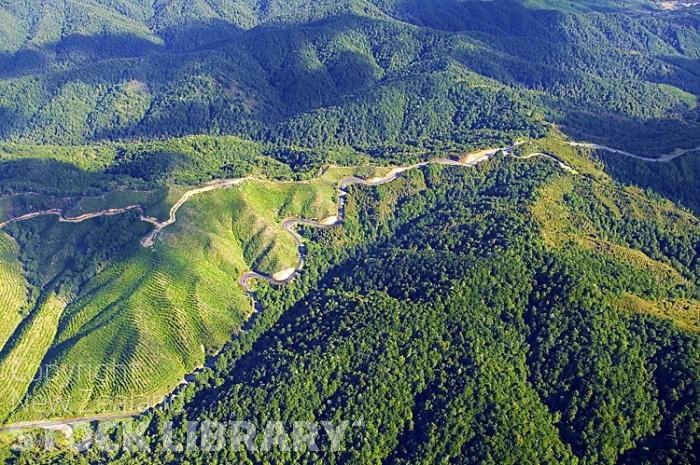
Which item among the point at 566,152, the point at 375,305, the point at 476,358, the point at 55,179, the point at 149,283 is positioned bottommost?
the point at 149,283

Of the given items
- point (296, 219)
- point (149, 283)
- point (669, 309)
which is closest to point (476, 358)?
point (669, 309)

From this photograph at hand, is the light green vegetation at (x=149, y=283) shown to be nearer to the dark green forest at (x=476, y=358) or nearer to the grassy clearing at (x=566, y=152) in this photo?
the dark green forest at (x=476, y=358)

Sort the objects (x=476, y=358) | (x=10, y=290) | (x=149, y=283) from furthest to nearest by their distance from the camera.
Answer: (x=10, y=290) → (x=149, y=283) → (x=476, y=358)

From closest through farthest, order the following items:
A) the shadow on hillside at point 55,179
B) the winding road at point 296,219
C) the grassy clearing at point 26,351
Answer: the grassy clearing at point 26,351, the winding road at point 296,219, the shadow on hillside at point 55,179

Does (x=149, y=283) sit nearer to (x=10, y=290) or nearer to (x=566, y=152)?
(x=10, y=290)

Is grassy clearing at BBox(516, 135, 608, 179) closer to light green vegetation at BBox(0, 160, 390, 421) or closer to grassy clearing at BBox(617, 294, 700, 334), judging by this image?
light green vegetation at BBox(0, 160, 390, 421)

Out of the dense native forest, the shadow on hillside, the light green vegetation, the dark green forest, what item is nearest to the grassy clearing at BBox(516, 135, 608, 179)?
the dense native forest

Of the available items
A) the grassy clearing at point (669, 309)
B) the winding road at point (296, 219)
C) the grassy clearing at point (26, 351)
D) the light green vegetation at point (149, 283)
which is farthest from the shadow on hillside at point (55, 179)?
the grassy clearing at point (669, 309)

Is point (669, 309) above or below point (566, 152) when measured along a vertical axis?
above

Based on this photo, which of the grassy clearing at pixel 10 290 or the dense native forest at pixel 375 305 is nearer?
the dense native forest at pixel 375 305

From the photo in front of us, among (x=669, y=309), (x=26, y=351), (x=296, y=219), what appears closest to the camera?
(x=669, y=309)

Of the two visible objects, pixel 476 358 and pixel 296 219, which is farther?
pixel 296 219
